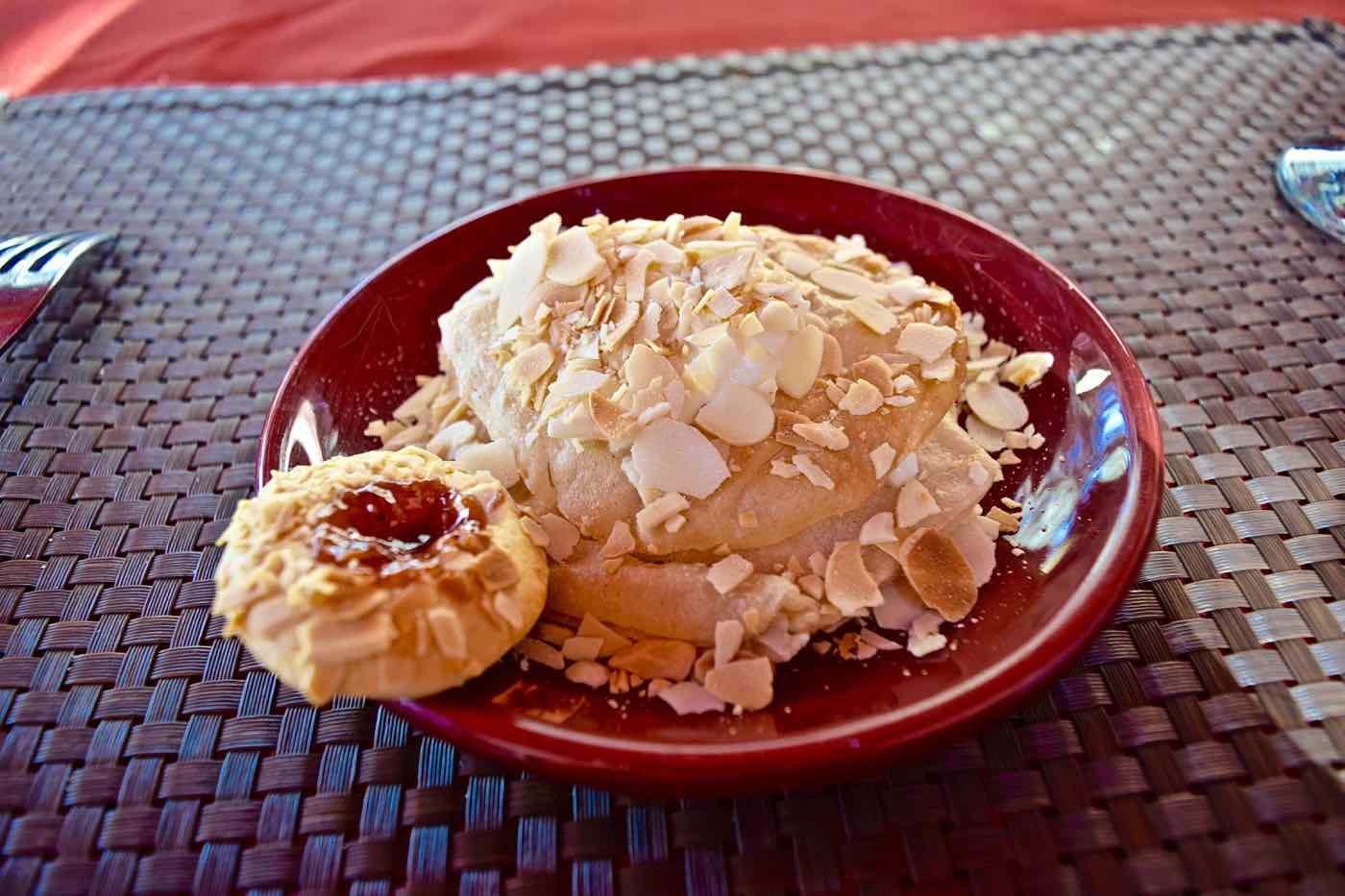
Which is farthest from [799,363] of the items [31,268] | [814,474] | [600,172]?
[31,268]

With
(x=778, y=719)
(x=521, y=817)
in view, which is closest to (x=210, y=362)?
(x=521, y=817)

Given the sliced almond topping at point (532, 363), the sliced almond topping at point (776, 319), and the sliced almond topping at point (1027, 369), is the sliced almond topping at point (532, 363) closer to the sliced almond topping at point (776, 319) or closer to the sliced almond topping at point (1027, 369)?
the sliced almond topping at point (776, 319)

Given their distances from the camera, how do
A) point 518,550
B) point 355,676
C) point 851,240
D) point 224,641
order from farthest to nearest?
point 851,240
point 224,641
point 518,550
point 355,676

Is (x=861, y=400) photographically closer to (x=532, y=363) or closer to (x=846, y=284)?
(x=846, y=284)

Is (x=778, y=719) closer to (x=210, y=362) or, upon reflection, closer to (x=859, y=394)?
(x=859, y=394)

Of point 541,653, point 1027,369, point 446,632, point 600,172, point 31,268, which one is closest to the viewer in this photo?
point 446,632

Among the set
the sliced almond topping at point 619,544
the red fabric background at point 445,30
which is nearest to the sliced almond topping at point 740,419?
the sliced almond topping at point 619,544

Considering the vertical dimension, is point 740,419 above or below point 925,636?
above
